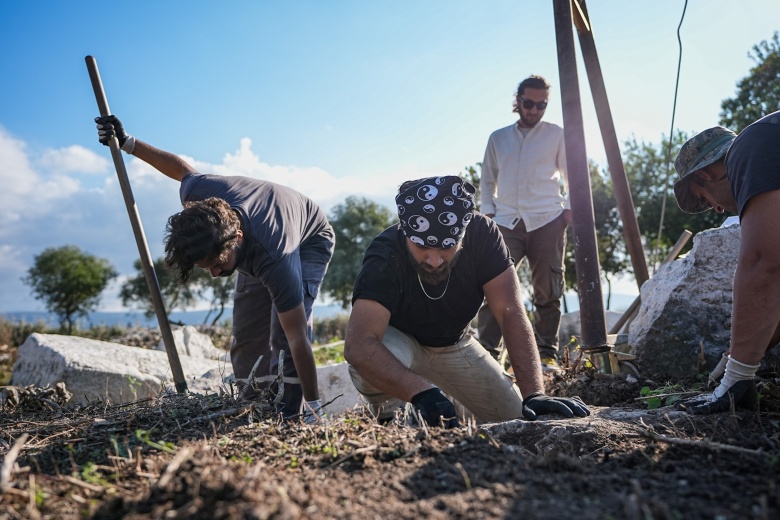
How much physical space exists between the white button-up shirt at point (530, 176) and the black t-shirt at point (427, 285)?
183cm

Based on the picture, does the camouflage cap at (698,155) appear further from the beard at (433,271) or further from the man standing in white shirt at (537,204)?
the man standing in white shirt at (537,204)

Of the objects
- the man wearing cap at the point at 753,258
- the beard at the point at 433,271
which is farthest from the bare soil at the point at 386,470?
the beard at the point at 433,271

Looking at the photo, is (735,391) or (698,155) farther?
(698,155)

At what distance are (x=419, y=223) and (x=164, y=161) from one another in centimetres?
225

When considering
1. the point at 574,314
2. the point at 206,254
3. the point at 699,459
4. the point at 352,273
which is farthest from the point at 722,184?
the point at 352,273

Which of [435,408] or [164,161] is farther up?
[164,161]

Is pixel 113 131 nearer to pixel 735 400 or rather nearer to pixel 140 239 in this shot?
pixel 140 239

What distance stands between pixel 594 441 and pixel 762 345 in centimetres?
89

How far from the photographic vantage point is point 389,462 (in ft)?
6.26

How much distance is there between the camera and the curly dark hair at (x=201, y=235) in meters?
3.21

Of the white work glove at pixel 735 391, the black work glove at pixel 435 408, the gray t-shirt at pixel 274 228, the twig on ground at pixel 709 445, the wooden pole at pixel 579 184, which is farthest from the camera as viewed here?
the wooden pole at pixel 579 184

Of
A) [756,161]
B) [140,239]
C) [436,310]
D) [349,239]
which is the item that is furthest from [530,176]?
[349,239]

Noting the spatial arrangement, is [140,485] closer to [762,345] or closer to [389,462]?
[389,462]

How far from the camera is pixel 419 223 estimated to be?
9.57ft
